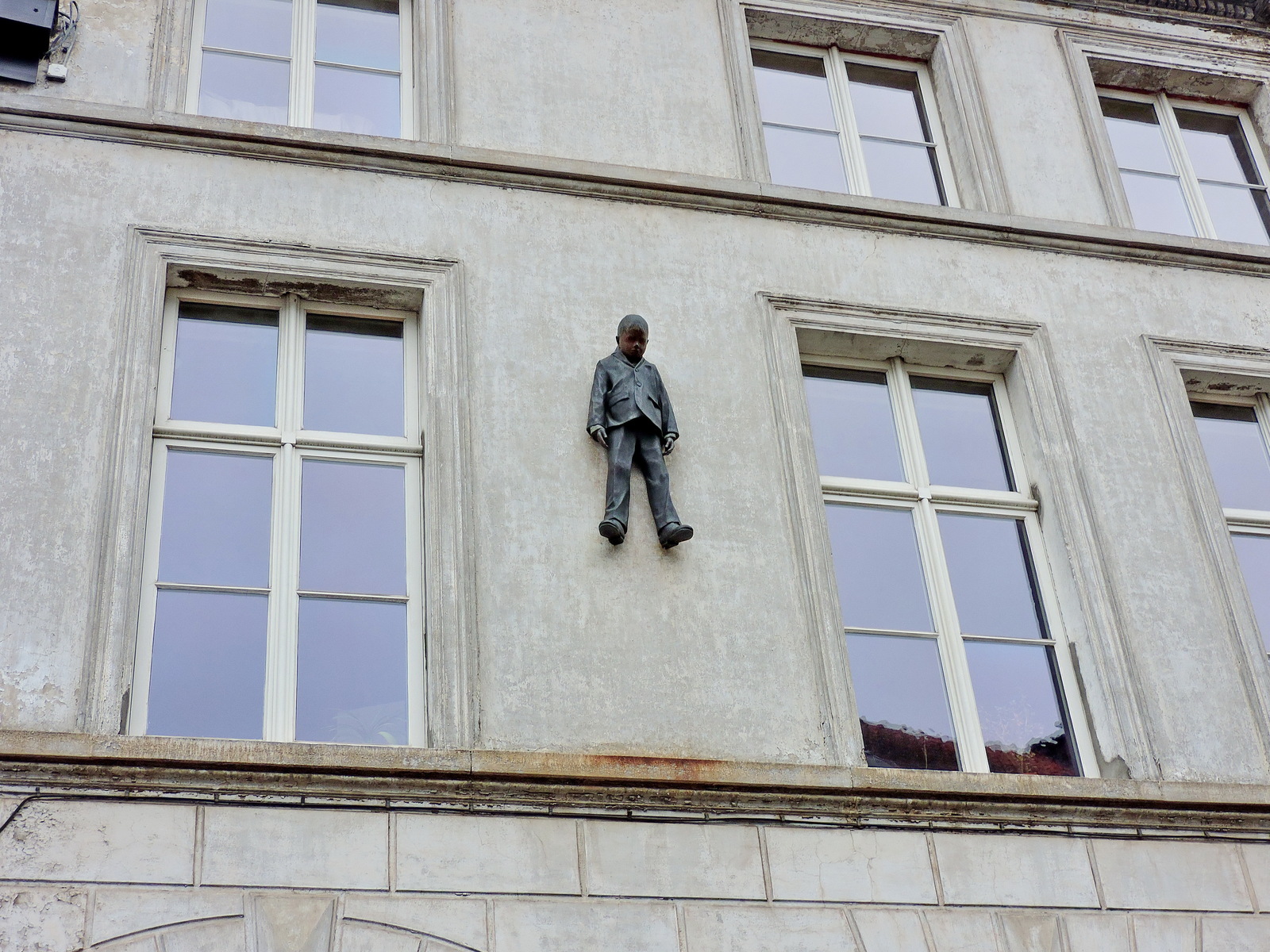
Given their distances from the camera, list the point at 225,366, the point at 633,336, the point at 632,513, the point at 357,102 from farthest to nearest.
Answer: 1. the point at 357,102
2. the point at 633,336
3. the point at 225,366
4. the point at 632,513

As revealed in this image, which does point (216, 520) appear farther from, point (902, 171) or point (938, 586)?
point (902, 171)

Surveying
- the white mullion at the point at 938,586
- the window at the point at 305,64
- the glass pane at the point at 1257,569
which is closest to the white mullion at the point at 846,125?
the white mullion at the point at 938,586

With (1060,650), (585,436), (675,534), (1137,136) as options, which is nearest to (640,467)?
(585,436)

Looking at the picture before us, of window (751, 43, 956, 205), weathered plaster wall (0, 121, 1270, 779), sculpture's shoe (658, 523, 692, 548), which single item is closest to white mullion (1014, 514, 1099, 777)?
weathered plaster wall (0, 121, 1270, 779)

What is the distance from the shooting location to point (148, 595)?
7688 mm

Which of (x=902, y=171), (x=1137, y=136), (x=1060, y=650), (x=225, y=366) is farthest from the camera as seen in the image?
(x=1137, y=136)

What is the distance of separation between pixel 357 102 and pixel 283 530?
3199 mm

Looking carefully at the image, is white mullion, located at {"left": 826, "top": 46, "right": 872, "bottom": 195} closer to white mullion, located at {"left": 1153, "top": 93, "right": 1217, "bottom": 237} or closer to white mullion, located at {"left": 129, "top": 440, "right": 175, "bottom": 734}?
white mullion, located at {"left": 1153, "top": 93, "right": 1217, "bottom": 237}

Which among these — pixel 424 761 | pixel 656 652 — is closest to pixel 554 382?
pixel 656 652

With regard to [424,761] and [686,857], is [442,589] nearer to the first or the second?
[424,761]

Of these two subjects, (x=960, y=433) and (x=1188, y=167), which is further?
(x=1188, y=167)

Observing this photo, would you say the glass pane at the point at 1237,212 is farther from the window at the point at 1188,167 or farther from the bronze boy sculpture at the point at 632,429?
the bronze boy sculpture at the point at 632,429

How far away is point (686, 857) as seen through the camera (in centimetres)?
725

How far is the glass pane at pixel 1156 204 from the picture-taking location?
1100cm
